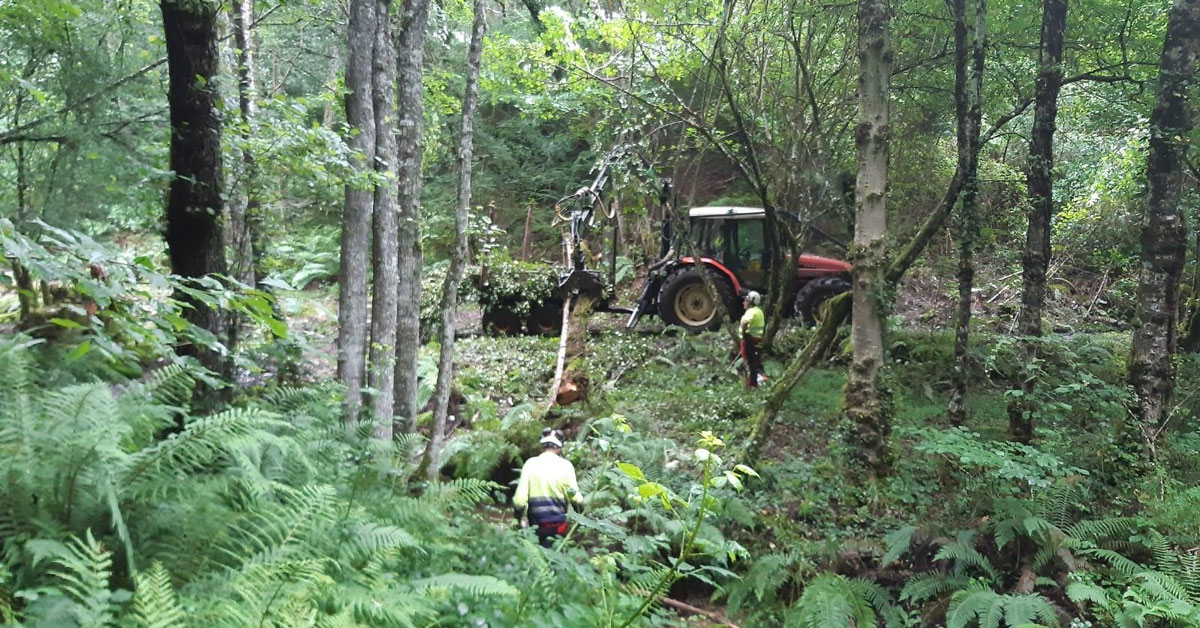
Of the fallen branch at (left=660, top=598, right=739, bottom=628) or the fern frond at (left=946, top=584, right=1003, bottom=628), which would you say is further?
the fallen branch at (left=660, top=598, right=739, bottom=628)

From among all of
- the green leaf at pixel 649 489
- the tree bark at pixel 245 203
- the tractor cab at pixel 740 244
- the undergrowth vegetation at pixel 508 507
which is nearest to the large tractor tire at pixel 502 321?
the tractor cab at pixel 740 244

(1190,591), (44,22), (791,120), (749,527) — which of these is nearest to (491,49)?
(791,120)

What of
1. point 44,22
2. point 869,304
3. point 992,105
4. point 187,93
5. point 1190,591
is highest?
point 992,105

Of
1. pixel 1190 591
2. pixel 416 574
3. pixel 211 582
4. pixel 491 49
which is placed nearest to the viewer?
pixel 211 582

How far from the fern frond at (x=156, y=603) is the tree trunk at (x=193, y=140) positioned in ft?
8.00

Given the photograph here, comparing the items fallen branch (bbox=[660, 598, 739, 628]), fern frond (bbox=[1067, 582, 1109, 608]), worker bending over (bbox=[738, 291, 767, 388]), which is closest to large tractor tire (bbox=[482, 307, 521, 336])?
worker bending over (bbox=[738, 291, 767, 388])

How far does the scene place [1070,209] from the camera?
13.1 m

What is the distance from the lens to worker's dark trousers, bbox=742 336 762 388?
9.99 meters

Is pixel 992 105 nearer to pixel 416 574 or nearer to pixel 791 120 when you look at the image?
pixel 791 120

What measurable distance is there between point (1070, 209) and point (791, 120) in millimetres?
6276

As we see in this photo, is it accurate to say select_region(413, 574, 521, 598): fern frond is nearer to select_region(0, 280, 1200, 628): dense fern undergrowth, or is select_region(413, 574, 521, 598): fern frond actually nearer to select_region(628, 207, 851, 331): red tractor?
select_region(0, 280, 1200, 628): dense fern undergrowth

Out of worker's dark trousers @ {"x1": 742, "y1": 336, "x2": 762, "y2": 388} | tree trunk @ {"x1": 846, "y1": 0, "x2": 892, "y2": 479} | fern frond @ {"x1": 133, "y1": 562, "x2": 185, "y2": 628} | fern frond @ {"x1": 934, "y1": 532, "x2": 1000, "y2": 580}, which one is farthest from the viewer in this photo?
worker's dark trousers @ {"x1": 742, "y1": 336, "x2": 762, "y2": 388}

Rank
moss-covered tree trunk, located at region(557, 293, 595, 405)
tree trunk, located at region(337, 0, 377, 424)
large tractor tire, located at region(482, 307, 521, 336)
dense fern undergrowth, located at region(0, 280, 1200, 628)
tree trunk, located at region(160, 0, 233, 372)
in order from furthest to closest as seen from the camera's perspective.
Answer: large tractor tire, located at region(482, 307, 521, 336) → moss-covered tree trunk, located at region(557, 293, 595, 405) → tree trunk, located at region(337, 0, 377, 424) → tree trunk, located at region(160, 0, 233, 372) → dense fern undergrowth, located at region(0, 280, 1200, 628)

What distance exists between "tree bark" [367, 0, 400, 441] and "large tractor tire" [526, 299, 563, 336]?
739cm
